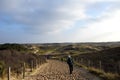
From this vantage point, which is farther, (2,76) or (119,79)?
(2,76)

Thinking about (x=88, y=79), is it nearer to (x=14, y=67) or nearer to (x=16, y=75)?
(x=16, y=75)

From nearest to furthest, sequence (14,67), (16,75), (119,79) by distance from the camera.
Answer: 1. (119,79)
2. (16,75)
3. (14,67)

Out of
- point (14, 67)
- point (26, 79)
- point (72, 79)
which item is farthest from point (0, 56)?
point (72, 79)

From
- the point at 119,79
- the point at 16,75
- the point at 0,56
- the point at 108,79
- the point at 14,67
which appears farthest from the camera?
the point at 0,56

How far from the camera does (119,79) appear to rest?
67.8 ft

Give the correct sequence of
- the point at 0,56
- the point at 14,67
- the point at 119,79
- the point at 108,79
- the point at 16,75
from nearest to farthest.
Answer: the point at 119,79, the point at 108,79, the point at 16,75, the point at 14,67, the point at 0,56

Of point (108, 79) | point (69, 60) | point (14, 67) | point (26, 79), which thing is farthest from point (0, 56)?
point (108, 79)

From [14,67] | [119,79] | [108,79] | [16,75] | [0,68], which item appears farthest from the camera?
[14,67]

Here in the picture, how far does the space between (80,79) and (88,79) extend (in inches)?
24.9

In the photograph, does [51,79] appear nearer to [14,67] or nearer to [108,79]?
[108,79]

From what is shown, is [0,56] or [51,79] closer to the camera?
[51,79]

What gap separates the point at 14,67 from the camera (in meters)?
31.4

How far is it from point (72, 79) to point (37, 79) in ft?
9.32

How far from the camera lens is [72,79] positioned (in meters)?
24.4
